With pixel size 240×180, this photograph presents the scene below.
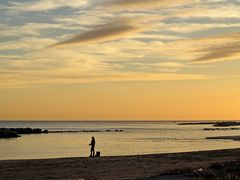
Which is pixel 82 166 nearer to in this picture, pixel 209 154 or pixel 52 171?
pixel 52 171

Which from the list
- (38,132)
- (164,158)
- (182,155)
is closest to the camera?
(164,158)

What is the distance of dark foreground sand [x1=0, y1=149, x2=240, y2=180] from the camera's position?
2285cm

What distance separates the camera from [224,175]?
21.7 metres

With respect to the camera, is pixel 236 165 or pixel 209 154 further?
pixel 209 154

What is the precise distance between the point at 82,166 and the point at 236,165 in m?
10.6

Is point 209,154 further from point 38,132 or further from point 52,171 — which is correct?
point 38,132

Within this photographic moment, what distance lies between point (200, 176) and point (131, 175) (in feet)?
16.8

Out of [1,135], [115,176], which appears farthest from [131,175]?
[1,135]

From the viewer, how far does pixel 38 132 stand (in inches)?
4867

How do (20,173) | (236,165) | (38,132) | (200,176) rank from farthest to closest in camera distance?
(38,132)
(20,173)
(236,165)
(200,176)

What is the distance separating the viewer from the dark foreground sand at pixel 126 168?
22847 mm

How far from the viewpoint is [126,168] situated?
29.5m

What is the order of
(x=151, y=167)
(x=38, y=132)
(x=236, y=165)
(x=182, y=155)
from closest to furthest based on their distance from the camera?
(x=236, y=165)
(x=151, y=167)
(x=182, y=155)
(x=38, y=132)

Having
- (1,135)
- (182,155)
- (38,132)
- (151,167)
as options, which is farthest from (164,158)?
(38,132)
